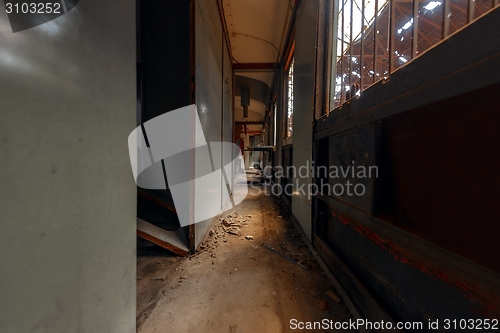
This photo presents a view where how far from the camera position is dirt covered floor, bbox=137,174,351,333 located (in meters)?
1.15

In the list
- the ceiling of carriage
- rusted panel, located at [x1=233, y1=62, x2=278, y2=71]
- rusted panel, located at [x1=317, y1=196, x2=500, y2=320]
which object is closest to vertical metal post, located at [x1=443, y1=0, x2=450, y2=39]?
rusted panel, located at [x1=317, y1=196, x2=500, y2=320]

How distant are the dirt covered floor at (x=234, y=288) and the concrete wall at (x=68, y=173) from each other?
441 millimetres

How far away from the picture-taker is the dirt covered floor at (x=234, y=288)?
1.15 meters

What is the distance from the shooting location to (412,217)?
85 centimetres

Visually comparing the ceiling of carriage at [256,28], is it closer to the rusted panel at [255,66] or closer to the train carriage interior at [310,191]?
the rusted panel at [255,66]

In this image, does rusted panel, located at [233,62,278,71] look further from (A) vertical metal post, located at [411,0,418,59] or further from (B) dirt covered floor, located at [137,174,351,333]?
(A) vertical metal post, located at [411,0,418,59]

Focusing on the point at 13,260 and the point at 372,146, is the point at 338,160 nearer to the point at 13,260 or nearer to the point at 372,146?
the point at 372,146

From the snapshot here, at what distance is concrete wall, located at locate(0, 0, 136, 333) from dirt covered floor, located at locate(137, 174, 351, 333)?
441mm

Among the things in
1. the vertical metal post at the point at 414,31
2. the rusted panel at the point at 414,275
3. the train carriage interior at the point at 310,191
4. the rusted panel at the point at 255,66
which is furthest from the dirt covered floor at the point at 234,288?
the rusted panel at the point at 255,66

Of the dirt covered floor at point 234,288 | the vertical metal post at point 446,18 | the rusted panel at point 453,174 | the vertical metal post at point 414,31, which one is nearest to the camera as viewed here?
the rusted panel at point 453,174

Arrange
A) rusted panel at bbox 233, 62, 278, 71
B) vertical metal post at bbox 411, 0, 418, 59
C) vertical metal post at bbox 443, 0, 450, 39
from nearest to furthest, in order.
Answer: vertical metal post at bbox 443, 0, 450, 39, vertical metal post at bbox 411, 0, 418, 59, rusted panel at bbox 233, 62, 278, 71

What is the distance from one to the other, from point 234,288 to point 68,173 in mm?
1311

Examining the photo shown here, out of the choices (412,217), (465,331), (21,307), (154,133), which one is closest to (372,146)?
(412,217)

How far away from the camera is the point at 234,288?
1.44m
